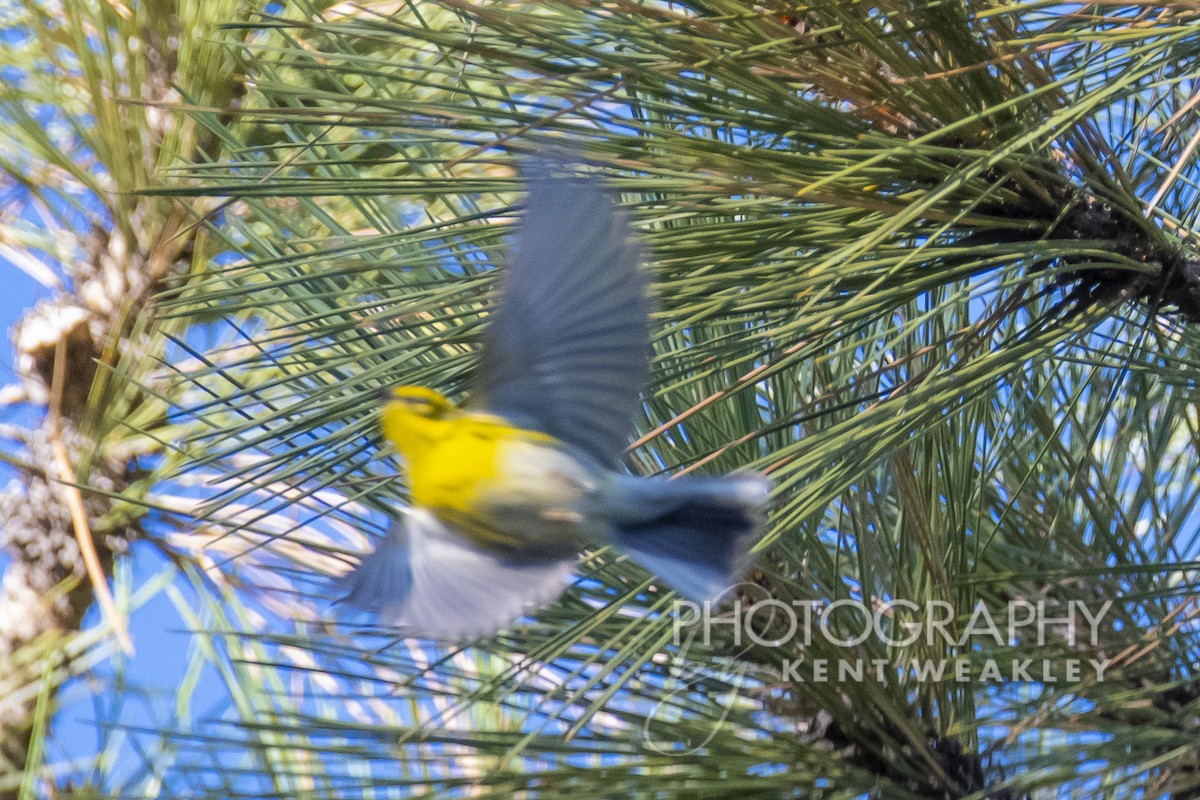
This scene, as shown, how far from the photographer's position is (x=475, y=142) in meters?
0.48

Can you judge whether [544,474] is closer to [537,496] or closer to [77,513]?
[537,496]

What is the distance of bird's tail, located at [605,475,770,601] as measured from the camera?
43cm

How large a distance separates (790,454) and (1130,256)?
0.60ft

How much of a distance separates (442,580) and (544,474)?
0.19ft

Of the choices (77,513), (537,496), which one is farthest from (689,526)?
(77,513)

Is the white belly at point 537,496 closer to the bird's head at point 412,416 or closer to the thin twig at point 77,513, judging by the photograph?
the bird's head at point 412,416

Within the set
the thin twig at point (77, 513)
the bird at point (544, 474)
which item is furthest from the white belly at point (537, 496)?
the thin twig at point (77, 513)

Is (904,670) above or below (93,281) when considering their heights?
below

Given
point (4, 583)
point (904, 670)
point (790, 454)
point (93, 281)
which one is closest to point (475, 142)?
point (790, 454)

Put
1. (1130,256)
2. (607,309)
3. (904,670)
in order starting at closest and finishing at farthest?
1. (607,309)
2. (1130,256)
3. (904,670)

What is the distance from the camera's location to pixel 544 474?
47 centimetres

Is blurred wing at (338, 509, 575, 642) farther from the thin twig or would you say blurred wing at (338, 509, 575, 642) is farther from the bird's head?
the thin twig

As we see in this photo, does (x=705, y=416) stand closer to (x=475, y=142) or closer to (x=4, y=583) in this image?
(x=475, y=142)

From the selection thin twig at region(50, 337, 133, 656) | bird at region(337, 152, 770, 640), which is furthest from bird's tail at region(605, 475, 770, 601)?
thin twig at region(50, 337, 133, 656)
